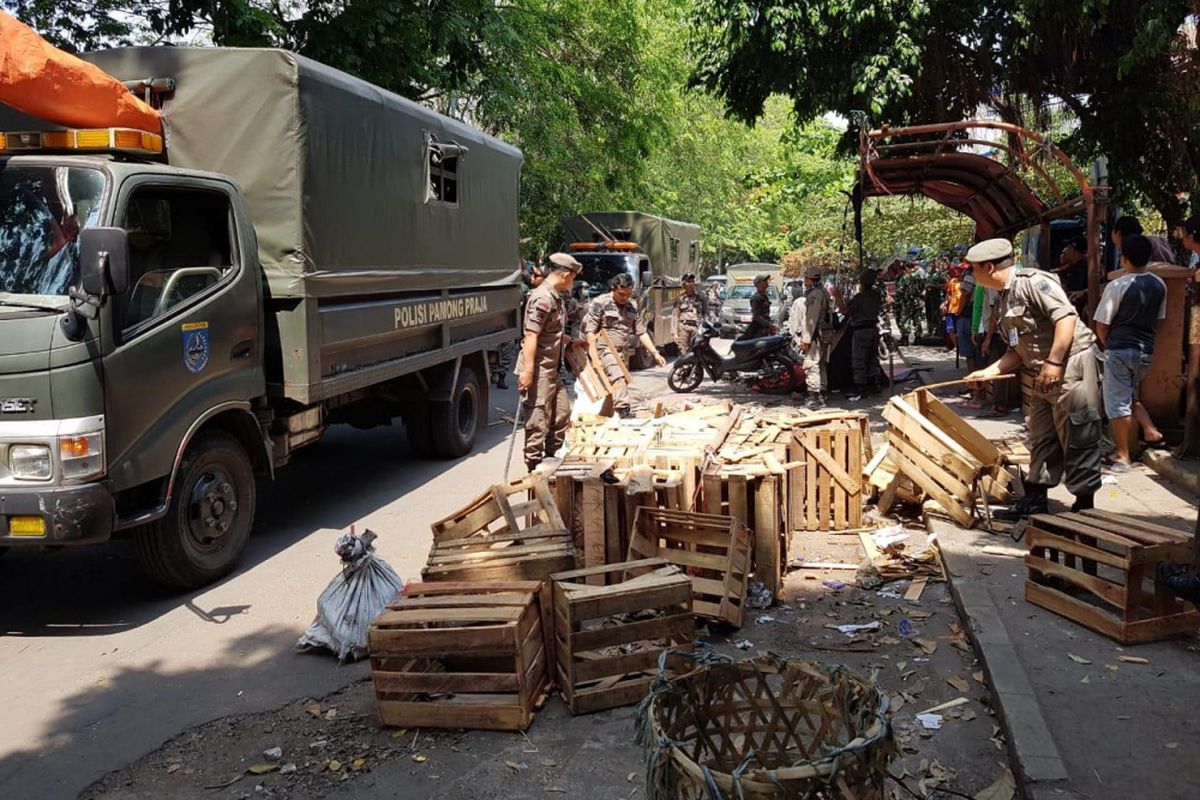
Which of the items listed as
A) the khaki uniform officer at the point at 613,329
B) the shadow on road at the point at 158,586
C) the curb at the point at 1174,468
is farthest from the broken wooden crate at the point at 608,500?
the khaki uniform officer at the point at 613,329

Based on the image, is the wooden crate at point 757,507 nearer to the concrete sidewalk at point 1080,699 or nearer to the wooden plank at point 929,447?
the concrete sidewalk at point 1080,699

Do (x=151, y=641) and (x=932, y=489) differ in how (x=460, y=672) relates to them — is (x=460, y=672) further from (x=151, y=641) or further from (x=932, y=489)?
(x=932, y=489)

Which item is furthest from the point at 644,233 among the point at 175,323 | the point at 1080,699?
the point at 1080,699

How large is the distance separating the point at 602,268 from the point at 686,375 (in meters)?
4.37

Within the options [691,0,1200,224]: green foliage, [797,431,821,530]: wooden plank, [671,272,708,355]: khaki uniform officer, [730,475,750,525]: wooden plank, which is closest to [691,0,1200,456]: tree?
[691,0,1200,224]: green foliage

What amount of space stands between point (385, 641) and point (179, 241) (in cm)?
339

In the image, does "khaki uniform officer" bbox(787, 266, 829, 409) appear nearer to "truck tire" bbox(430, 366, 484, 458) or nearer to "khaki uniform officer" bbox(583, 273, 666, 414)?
"khaki uniform officer" bbox(583, 273, 666, 414)

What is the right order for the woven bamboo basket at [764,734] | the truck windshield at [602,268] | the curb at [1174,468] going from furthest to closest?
the truck windshield at [602,268] < the curb at [1174,468] < the woven bamboo basket at [764,734]

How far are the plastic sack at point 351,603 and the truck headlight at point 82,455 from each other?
4.29ft

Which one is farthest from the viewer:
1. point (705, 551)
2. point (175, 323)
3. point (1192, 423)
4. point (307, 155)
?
point (1192, 423)

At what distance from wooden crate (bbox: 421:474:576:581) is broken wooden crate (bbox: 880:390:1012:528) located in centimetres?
281

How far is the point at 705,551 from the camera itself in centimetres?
527

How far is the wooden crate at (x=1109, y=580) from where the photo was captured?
439cm

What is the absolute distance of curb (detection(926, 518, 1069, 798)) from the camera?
334cm
